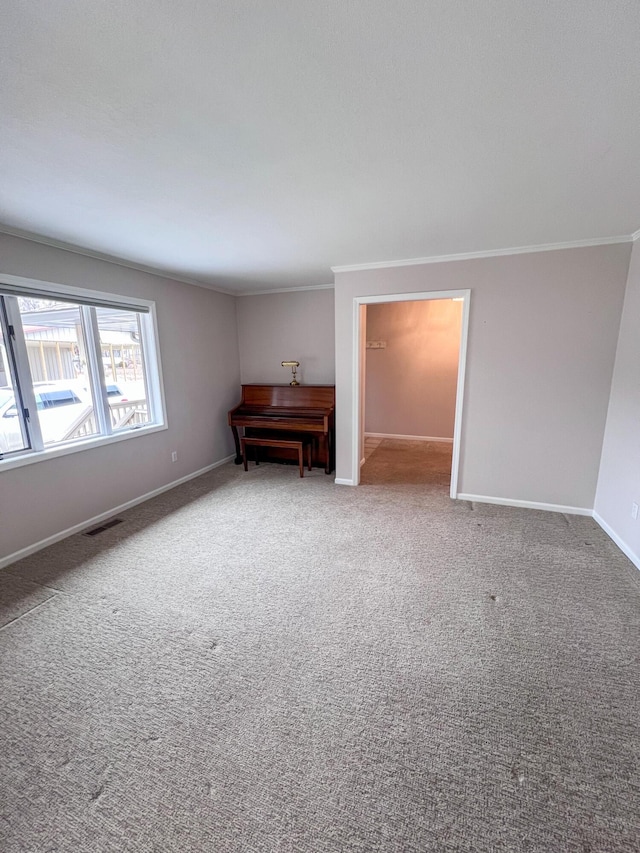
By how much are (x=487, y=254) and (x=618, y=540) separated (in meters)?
2.56

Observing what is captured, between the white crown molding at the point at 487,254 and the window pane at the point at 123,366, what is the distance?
2.20 meters

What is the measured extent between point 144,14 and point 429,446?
5272 millimetres

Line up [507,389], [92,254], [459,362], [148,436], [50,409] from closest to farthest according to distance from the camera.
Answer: [50,409] < [92,254] < [507,389] < [459,362] < [148,436]

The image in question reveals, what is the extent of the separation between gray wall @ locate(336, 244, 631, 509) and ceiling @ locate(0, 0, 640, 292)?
21.7 inches

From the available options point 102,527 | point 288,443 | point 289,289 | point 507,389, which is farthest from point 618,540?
point 289,289

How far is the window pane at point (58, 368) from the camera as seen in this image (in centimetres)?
269

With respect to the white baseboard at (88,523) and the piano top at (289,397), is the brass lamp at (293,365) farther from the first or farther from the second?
the white baseboard at (88,523)

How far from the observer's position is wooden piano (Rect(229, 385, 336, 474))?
4.25 metres

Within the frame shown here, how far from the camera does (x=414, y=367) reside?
5590 millimetres

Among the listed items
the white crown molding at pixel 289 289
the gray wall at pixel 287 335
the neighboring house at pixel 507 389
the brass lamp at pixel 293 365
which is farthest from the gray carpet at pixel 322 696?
the white crown molding at pixel 289 289

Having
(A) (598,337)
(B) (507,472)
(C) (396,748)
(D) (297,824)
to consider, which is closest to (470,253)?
(A) (598,337)

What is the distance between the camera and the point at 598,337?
2.84m

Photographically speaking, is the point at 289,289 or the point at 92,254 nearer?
the point at 92,254

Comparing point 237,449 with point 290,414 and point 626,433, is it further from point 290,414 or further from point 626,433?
point 626,433
